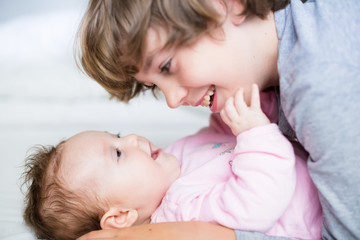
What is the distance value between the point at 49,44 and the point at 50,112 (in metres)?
0.42

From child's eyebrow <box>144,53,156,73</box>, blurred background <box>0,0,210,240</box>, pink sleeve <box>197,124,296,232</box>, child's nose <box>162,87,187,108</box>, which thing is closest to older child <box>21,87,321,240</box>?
pink sleeve <box>197,124,296,232</box>

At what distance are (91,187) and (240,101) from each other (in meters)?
0.43

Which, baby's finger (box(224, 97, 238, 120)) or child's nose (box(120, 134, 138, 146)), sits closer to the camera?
baby's finger (box(224, 97, 238, 120))

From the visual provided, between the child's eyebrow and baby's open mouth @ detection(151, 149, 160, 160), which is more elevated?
the child's eyebrow

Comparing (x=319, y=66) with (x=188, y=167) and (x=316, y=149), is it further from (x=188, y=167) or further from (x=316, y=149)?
(x=188, y=167)

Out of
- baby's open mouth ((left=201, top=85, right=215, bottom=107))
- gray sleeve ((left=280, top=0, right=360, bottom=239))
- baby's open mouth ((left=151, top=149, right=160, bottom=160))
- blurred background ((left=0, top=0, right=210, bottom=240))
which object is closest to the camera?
gray sleeve ((left=280, top=0, right=360, bottom=239))

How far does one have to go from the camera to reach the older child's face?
99 cm


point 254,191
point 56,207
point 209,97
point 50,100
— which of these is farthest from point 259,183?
point 50,100

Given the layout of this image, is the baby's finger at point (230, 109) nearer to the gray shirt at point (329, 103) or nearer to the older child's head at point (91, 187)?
the gray shirt at point (329, 103)

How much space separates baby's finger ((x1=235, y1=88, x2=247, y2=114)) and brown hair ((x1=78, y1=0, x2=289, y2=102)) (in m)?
0.17

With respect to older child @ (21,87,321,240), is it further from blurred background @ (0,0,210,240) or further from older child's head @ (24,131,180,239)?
blurred background @ (0,0,210,240)

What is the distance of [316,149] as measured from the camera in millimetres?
891

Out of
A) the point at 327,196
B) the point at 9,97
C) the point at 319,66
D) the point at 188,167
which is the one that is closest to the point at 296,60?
the point at 319,66

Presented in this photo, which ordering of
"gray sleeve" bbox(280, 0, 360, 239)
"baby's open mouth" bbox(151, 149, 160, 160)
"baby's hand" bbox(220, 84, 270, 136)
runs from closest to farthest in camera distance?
"gray sleeve" bbox(280, 0, 360, 239), "baby's hand" bbox(220, 84, 270, 136), "baby's open mouth" bbox(151, 149, 160, 160)
